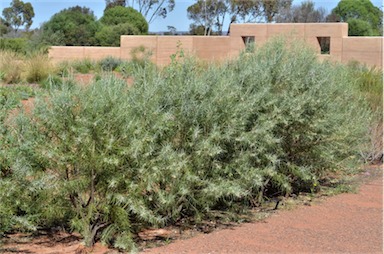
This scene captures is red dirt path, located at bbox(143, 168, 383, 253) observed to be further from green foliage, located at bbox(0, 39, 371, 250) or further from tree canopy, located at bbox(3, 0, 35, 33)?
tree canopy, located at bbox(3, 0, 35, 33)

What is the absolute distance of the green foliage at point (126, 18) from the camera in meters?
47.6

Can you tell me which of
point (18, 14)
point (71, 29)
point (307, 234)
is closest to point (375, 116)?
point (307, 234)

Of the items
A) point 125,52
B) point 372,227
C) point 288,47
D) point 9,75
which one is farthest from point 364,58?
point 372,227

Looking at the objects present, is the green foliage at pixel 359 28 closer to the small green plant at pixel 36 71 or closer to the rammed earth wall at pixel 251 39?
the rammed earth wall at pixel 251 39

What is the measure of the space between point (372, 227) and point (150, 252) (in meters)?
2.61

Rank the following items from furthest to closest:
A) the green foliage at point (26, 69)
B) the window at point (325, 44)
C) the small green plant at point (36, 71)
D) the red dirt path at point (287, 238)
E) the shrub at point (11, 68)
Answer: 1. the window at point (325, 44)
2. the small green plant at point (36, 71)
3. the green foliage at point (26, 69)
4. the shrub at point (11, 68)
5. the red dirt path at point (287, 238)

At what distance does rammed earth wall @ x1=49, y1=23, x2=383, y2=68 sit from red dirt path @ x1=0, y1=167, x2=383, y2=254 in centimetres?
1790

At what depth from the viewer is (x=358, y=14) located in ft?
158

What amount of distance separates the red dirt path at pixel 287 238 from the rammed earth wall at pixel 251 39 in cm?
1790

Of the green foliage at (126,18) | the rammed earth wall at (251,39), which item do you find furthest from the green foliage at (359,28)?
the green foliage at (126,18)

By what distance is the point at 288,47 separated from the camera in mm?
8828

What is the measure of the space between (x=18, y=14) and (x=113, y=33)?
21137 mm

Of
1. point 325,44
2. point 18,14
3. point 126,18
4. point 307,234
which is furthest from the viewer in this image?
point 18,14

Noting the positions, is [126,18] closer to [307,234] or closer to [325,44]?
[325,44]
